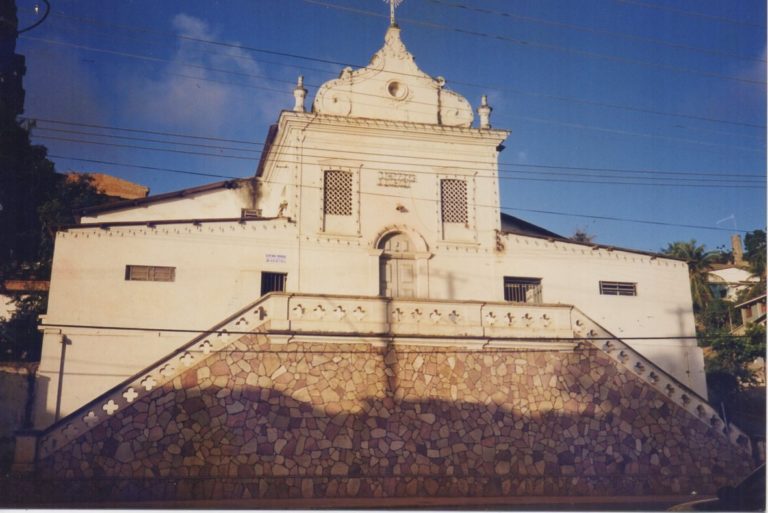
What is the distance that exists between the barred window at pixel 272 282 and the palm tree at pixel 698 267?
12.3m

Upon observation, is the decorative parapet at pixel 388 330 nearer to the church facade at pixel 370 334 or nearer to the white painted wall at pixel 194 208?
the church facade at pixel 370 334

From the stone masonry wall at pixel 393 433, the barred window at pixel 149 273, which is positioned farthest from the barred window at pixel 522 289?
the barred window at pixel 149 273

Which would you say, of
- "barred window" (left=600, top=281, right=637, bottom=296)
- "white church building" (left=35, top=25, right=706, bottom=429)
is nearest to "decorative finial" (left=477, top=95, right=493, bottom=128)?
"white church building" (left=35, top=25, right=706, bottom=429)

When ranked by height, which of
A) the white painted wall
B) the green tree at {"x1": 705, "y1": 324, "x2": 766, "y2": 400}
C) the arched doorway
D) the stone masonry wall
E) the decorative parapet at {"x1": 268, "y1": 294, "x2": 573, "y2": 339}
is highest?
the white painted wall

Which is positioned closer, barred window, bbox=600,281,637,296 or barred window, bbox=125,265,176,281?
barred window, bbox=125,265,176,281

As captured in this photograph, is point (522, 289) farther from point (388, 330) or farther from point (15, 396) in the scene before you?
point (15, 396)

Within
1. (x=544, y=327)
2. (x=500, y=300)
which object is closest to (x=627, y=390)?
(x=544, y=327)

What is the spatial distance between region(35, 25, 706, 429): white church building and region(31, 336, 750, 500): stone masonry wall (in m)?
0.91

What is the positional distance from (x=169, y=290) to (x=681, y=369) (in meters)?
14.3

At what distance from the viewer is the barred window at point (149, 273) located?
639 inches

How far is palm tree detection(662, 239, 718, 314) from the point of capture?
21562mm

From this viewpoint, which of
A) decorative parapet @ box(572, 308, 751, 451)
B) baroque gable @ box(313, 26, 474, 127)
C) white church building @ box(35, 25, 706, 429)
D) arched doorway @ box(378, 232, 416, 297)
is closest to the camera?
white church building @ box(35, 25, 706, 429)

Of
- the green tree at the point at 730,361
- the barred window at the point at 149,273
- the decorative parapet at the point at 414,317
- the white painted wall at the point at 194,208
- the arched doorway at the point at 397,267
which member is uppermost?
the white painted wall at the point at 194,208

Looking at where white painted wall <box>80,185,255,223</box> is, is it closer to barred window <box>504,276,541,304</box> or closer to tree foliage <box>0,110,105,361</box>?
tree foliage <box>0,110,105,361</box>
